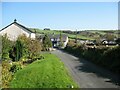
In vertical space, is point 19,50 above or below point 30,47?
below

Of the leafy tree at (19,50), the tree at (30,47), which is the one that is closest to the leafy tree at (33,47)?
the tree at (30,47)

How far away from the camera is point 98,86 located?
45.5 ft

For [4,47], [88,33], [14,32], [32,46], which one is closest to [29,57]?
[32,46]

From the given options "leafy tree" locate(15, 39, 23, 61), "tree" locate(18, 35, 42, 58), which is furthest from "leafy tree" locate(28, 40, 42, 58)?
"leafy tree" locate(15, 39, 23, 61)

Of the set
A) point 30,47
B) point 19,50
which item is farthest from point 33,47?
point 19,50

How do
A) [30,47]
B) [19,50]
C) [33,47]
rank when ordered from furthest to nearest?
1. [30,47]
2. [33,47]
3. [19,50]

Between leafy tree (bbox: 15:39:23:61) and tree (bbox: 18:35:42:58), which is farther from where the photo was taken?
tree (bbox: 18:35:42:58)

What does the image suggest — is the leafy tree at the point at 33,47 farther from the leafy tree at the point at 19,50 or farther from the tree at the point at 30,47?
the leafy tree at the point at 19,50

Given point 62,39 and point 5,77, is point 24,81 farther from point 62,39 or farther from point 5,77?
point 62,39

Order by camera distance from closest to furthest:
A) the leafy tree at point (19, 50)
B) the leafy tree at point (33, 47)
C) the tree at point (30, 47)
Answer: the leafy tree at point (19, 50)
the tree at point (30, 47)
the leafy tree at point (33, 47)

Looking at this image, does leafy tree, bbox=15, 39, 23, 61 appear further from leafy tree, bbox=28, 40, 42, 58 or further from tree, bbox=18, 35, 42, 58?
leafy tree, bbox=28, 40, 42, 58

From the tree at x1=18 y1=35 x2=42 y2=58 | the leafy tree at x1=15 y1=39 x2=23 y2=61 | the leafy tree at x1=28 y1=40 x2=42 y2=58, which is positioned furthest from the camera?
the leafy tree at x1=28 y1=40 x2=42 y2=58

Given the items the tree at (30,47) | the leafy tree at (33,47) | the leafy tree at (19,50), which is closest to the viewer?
the leafy tree at (19,50)

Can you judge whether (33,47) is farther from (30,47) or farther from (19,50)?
(19,50)
